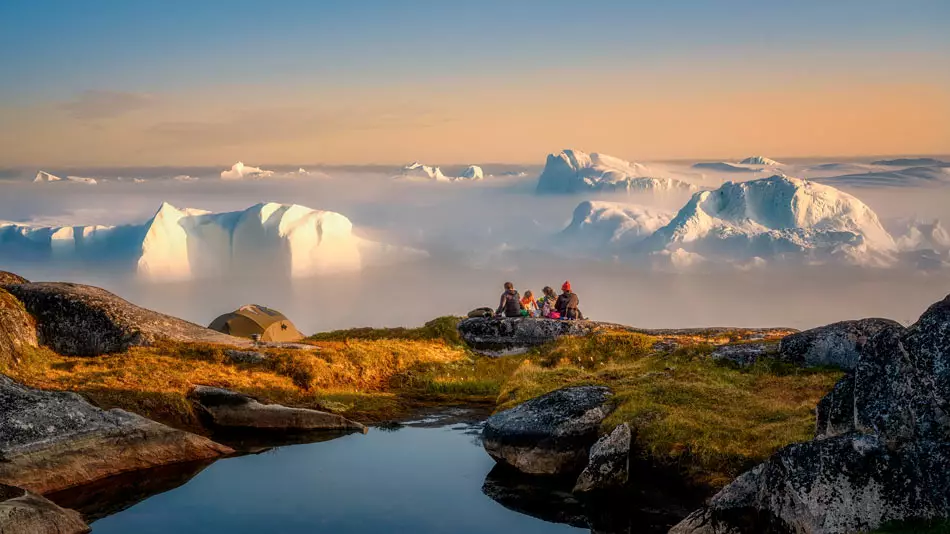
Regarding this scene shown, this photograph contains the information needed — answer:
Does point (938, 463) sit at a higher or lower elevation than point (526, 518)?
higher

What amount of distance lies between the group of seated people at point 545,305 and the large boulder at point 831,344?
14.9 m

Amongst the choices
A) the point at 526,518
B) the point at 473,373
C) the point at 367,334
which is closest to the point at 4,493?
the point at 526,518

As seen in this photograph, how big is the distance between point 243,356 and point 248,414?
18.8 ft

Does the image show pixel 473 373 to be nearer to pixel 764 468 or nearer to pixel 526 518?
pixel 526 518

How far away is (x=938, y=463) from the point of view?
539 inches

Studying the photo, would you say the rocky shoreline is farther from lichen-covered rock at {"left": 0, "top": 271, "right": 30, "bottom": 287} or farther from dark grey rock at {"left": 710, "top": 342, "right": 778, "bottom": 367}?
lichen-covered rock at {"left": 0, "top": 271, "right": 30, "bottom": 287}

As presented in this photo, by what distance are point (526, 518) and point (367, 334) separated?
24962 millimetres

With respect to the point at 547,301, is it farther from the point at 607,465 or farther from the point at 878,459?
the point at 878,459

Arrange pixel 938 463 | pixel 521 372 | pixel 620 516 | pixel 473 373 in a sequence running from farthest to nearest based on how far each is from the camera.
→ pixel 473 373
pixel 521 372
pixel 620 516
pixel 938 463

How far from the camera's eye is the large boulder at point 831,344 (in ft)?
92.5

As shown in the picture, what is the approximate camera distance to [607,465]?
66.6 ft

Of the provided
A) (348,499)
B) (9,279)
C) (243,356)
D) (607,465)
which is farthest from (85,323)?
(607,465)

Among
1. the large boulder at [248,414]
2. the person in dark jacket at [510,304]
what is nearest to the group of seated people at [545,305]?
the person in dark jacket at [510,304]

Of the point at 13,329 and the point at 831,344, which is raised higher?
the point at 831,344
